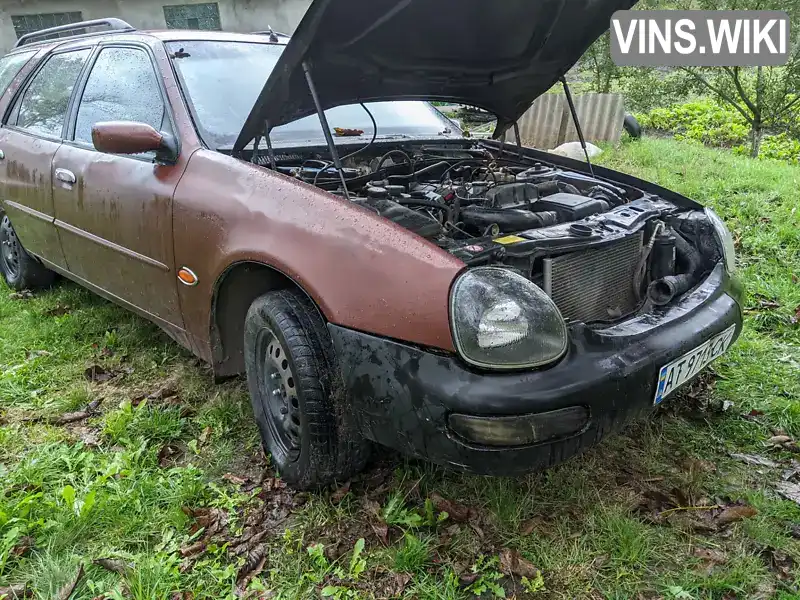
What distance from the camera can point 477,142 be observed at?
3.45 m

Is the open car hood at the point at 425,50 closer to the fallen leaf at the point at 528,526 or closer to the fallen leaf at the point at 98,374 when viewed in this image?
the fallen leaf at the point at 98,374

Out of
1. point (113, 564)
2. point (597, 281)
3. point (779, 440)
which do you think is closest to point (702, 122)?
point (779, 440)

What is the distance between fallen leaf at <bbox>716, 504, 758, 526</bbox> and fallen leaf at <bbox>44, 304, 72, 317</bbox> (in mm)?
3749

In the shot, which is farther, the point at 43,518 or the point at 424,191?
the point at 424,191

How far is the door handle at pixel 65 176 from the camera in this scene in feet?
9.84

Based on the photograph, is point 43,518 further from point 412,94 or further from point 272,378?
point 412,94

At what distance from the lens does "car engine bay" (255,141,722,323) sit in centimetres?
205

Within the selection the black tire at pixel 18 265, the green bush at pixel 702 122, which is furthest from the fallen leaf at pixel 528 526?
the green bush at pixel 702 122

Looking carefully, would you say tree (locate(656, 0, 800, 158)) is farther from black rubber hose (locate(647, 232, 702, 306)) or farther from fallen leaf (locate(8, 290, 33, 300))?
fallen leaf (locate(8, 290, 33, 300))

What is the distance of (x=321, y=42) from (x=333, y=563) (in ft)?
5.72

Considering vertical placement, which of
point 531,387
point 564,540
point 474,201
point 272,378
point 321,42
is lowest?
point 564,540

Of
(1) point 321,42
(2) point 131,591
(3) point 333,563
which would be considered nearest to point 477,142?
(1) point 321,42

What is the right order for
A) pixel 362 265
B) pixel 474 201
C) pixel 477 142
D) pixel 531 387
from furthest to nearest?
pixel 477 142 → pixel 474 201 → pixel 362 265 → pixel 531 387

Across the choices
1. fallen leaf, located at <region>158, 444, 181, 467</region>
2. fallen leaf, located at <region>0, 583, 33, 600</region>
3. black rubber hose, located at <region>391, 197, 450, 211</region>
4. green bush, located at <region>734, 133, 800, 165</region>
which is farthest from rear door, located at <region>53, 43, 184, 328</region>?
green bush, located at <region>734, 133, 800, 165</region>
